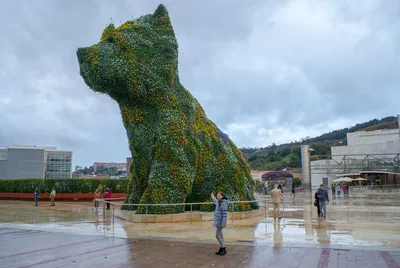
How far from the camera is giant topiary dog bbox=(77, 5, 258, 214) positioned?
A: 13.1 m

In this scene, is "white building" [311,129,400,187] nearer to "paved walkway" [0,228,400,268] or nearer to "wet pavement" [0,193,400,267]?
"wet pavement" [0,193,400,267]

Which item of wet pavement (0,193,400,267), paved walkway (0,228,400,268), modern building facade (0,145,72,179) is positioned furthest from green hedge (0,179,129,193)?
modern building facade (0,145,72,179)

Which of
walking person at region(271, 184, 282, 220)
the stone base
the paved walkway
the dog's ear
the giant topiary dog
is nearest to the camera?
the paved walkway

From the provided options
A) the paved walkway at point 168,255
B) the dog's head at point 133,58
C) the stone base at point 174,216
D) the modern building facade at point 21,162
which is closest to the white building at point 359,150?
the stone base at point 174,216

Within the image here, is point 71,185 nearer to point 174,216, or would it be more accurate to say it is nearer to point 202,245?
point 174,216

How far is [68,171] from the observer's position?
95250 mm

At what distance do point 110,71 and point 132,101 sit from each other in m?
1.65

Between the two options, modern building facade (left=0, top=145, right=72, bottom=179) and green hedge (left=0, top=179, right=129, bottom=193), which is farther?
modern building facade (left=0, top=145, right=72, bottom=179)

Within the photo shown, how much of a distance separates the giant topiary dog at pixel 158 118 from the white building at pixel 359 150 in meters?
44.8

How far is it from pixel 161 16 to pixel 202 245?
9782mm

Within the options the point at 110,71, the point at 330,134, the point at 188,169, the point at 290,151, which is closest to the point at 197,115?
the point at 188,169

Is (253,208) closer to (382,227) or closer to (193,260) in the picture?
(382,227)

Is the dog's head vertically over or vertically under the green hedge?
over

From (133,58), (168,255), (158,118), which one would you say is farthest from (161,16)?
(168,255)
